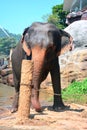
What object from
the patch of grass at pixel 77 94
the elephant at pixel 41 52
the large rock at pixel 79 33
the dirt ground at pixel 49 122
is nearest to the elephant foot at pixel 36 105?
the elephant at pixel 41 52

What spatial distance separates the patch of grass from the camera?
13148 millimetres

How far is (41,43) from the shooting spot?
29.0 ft

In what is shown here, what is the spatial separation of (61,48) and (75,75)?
28.5ft

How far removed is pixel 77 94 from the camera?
14.6 meters

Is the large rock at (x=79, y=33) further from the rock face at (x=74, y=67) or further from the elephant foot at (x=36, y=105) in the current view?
the elephant foot at (x=36, y=105)

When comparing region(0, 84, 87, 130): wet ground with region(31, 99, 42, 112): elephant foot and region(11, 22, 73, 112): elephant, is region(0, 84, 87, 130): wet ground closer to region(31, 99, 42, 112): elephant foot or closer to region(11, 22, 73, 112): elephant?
region(31, 99, 42, 112): elephant foot

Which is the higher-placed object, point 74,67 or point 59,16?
point 59,16

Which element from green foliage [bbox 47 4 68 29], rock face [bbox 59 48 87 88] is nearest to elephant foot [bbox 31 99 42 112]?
rock face [bbox 59 48 87 88]

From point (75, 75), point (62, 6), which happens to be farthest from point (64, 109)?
point (62, 6)

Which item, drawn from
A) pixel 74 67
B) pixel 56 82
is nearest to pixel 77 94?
pixel 74 67

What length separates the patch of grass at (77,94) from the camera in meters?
13.1

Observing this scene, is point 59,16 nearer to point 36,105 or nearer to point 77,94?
point 77,94

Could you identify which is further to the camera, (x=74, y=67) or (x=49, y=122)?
(x=74, y=67)

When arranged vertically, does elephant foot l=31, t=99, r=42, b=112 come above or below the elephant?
below
